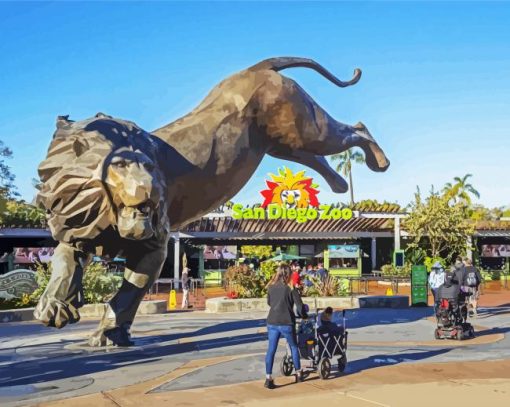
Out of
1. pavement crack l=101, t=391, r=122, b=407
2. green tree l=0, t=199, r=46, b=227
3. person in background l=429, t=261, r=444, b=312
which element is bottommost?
pavement crack l=101, t=391, r=122, b=407

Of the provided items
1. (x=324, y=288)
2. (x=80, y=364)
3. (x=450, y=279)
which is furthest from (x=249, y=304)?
(x=80, y=364)

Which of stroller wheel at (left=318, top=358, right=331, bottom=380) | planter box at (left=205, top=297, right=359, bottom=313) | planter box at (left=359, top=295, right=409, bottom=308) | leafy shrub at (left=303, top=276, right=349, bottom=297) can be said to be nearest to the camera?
stroller wheel at (left=318, top=358, right=331, bottom=380)

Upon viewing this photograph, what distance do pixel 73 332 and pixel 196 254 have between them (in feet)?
73.9

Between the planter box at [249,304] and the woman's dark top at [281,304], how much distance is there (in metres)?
8.83

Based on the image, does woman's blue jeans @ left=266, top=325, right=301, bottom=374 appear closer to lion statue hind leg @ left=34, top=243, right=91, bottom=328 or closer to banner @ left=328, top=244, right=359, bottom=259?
lion statue hind leg @ left=34, top=243, right=91, bottom=328

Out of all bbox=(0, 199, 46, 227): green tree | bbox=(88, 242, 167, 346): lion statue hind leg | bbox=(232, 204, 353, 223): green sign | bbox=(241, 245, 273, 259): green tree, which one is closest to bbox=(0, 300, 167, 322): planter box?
bbox=(88, 242, 167, 346): lion statue hind leg

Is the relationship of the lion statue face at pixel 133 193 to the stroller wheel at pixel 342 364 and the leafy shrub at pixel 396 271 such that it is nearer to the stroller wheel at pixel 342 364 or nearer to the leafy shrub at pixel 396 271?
the stroller wheel at pixel 342 364

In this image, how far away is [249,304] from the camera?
54.1 ft

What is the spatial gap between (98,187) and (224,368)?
2920mm

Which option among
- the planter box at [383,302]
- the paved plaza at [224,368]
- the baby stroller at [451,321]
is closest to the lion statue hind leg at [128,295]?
the paved plaza at [224,368]

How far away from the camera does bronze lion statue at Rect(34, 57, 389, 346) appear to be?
26.4ft

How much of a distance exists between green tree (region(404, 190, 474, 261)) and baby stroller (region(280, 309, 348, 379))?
2544 centimetres

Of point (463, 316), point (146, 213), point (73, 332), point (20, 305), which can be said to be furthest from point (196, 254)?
point (146, 213)

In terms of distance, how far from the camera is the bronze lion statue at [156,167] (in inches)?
316
